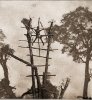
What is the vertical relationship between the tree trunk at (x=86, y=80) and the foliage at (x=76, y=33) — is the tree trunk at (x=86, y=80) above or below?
below

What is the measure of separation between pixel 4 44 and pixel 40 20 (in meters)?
0.78

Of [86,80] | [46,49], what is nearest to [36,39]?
[46,49]

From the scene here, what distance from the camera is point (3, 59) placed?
5.30m

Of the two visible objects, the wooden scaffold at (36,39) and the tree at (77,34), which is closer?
the wooden scaffold at (36,39)

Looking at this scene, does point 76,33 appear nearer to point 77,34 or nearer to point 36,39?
point 77,34

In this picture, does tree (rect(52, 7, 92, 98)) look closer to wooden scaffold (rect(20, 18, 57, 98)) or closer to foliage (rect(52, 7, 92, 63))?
foliage (rect(52, 7, 92, 63))

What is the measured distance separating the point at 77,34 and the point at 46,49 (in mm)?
628

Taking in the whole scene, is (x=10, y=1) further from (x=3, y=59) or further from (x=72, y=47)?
(x=72, y=47)

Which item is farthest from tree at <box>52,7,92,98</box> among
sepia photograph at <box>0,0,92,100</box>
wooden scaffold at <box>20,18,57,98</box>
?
wooden scaffold at <box>20,18,57,98</box>

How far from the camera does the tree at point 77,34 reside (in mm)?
5293

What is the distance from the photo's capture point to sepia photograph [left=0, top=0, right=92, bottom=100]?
514 cm

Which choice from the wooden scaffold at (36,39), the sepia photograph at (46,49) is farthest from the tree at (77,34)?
the wooden scaffold at (36,39)

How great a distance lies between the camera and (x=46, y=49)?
530cm

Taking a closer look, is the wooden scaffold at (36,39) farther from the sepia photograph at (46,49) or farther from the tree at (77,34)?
the tree at (77,34)
